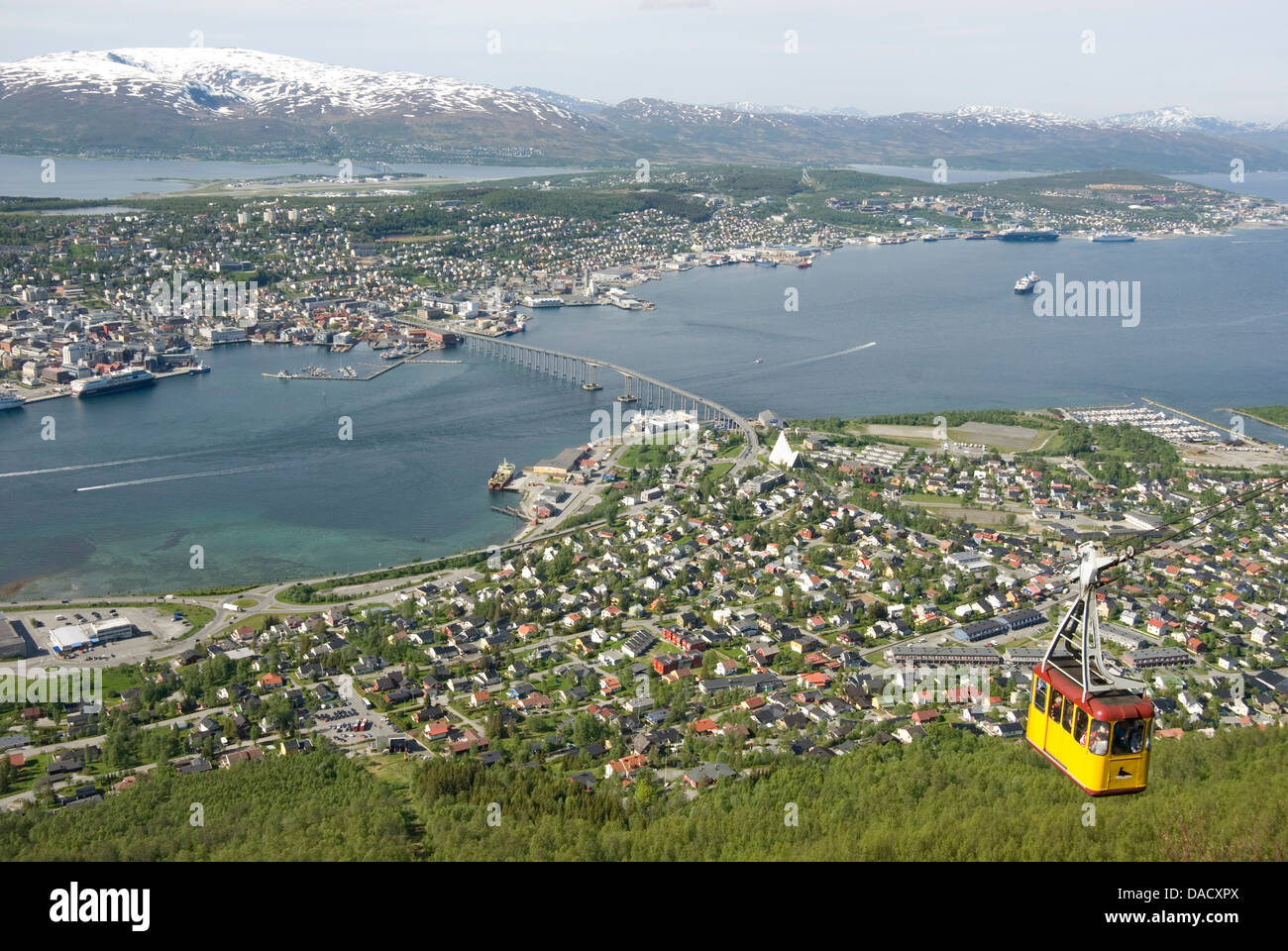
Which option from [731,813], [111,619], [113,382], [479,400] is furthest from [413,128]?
[731,813]

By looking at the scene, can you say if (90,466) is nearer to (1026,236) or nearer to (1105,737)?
(1105,737)

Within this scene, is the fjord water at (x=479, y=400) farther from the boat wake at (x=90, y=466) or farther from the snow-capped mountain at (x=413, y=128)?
the snow-capped mountain at (x=413, y=128)

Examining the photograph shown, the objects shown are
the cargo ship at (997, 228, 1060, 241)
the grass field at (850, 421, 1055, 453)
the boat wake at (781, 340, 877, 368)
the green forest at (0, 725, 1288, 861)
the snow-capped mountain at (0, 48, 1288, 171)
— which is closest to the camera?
the green forest at (0, 725, 1288, 861)

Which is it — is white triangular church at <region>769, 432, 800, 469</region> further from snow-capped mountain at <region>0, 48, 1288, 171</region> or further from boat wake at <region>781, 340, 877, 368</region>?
snow-capped mountain at <region>0, 48, 1288, 171</region>

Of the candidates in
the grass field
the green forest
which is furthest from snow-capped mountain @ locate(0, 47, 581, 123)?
the green forest
